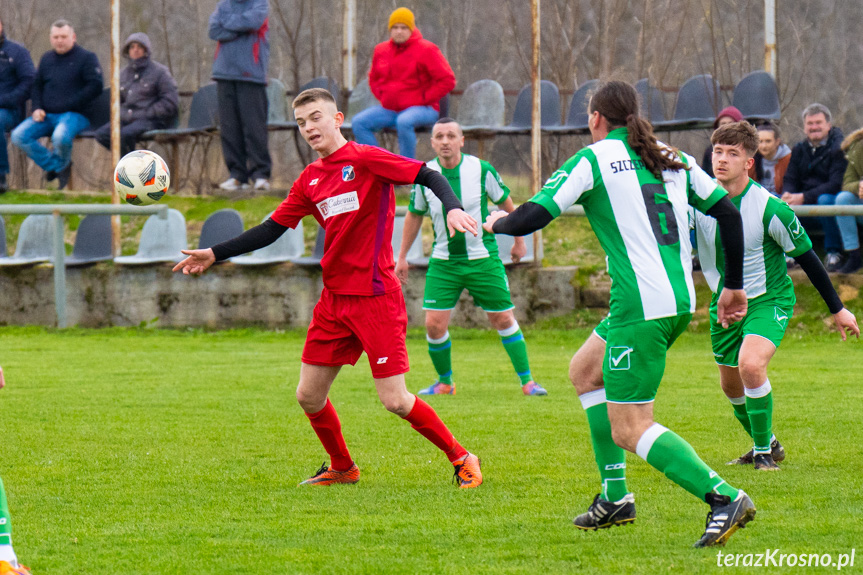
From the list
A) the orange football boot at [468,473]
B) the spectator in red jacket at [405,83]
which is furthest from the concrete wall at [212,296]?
the orange football boot at [468,473]

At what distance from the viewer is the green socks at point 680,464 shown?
12.2ft

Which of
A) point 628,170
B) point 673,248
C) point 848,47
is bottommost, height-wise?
point 673,248

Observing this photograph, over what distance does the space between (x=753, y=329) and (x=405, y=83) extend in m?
8.52

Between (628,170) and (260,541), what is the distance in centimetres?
198

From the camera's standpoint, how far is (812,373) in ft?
29.6

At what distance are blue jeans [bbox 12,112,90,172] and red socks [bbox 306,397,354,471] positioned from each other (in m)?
11.1

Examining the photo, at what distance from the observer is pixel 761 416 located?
5469 millimetres

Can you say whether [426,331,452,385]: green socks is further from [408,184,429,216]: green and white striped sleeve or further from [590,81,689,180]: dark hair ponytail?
[590,81,689,180]: dark hair ponytail

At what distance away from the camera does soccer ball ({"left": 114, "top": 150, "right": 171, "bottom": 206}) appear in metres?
5.66

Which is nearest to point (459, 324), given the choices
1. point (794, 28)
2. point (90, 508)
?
point (794, 28)

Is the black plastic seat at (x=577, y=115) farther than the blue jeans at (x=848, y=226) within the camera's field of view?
Yes

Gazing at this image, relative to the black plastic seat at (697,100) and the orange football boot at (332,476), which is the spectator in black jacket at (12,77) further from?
the orange football boot at (332,476)

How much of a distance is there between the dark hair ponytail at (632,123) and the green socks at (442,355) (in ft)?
14.8

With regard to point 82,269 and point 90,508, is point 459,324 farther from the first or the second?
point 90,508
